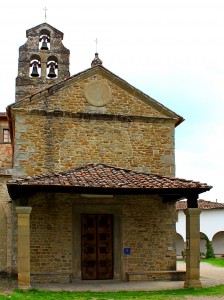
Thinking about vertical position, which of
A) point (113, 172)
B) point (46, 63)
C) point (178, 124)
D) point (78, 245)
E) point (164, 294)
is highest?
point (46, 63)

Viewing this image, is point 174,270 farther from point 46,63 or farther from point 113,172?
point 46,63

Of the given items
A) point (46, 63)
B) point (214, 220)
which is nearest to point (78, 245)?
point (46, 63)

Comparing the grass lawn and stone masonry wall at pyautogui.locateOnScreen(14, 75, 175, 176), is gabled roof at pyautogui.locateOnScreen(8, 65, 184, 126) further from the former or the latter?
the grass lawn

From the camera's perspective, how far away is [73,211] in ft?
47.8

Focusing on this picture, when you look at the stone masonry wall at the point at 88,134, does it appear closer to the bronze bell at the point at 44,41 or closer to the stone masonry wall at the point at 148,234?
the stone masonry wall at the point at 148,234

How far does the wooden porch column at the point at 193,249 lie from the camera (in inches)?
492

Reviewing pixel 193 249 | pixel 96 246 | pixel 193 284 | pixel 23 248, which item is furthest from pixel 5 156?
pixel 193 284

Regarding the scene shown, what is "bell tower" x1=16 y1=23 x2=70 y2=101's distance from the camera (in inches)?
754

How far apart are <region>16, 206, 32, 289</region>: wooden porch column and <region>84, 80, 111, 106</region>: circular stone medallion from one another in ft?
15.8

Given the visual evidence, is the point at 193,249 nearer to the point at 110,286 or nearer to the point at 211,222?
the point at 110,286

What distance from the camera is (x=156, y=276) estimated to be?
14648 mm

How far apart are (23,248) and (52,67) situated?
918cm

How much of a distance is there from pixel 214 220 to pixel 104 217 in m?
24.7

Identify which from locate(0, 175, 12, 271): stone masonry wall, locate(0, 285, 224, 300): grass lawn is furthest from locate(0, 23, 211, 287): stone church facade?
locate(0, 285, 224, 300): grass lawn
